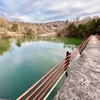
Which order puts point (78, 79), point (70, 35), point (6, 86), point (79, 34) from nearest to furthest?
point (78, 79) < point (6, 86) < point (79, 34) < point (70, 35)

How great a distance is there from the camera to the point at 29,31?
92.4m

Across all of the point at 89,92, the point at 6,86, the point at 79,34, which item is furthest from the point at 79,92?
the point at 79,34

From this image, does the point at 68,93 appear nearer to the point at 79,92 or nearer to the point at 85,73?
the point at 79,92

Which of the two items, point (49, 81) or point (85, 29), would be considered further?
point (85, 29)

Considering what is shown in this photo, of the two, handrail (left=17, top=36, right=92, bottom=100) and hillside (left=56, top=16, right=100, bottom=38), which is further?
hillside (left=56, top=16, right=100, bottom=38)

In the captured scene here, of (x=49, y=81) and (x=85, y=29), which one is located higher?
(x=85, y=29)

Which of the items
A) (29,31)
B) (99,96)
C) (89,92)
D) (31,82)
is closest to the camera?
(99,96)

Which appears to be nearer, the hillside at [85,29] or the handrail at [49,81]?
the handrail at [49,81]

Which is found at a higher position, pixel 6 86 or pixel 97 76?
pixel 97 76

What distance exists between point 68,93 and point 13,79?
18.3 ft

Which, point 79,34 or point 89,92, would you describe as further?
point 79,34

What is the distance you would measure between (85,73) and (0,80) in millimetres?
5814

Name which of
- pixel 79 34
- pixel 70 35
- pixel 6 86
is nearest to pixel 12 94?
pixel 6 86

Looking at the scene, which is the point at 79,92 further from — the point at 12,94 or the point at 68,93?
the point at 12,94
